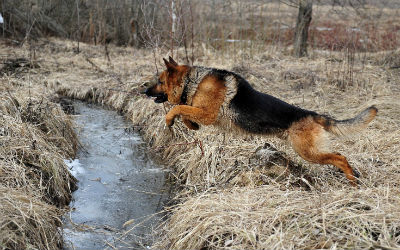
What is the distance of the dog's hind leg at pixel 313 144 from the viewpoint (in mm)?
5027

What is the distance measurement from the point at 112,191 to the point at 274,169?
252cm

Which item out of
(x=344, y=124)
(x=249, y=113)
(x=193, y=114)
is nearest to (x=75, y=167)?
(x=193, y=114)

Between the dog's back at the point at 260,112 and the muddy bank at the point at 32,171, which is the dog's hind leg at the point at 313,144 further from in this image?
the muddy bank at the point at 32,171

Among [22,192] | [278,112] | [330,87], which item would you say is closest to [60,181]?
[22,192]

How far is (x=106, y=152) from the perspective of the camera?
748 cm

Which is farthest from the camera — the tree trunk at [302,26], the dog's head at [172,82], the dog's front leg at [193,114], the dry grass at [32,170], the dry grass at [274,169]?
the tree trunk at [302,26]

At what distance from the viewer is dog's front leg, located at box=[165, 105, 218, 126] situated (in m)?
5.28

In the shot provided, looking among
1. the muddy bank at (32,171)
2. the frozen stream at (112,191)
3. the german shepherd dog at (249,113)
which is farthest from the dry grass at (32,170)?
the german shepherd dog at (249,113)

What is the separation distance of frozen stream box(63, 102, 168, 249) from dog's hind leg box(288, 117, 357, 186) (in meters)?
2.17

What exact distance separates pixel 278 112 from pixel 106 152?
3.78 m

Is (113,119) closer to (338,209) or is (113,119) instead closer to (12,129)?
(12,129)

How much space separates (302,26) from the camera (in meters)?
13.6

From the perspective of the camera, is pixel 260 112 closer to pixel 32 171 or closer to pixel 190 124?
pixel 190 124

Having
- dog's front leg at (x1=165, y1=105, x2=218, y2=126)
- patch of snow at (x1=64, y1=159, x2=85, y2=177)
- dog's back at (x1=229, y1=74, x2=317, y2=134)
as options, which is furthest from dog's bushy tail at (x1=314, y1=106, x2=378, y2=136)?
patch of snow at (x1=64, y1=159, x2=85, y2=177)
